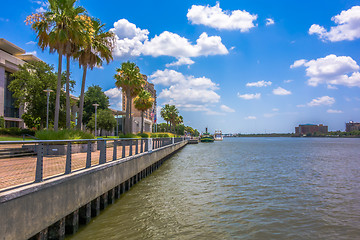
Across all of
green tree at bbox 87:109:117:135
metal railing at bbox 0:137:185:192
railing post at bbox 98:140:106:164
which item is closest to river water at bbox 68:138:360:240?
railing post at bbox 98:140:106:164

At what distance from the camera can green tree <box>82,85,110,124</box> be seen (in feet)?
243

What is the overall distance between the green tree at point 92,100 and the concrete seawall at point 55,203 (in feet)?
216

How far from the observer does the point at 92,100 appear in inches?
2955

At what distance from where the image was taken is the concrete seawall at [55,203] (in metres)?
5.11

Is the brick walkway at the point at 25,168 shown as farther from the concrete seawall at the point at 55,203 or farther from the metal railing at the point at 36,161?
the concrete seawall at the point at 55,203

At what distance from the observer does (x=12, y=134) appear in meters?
39.2

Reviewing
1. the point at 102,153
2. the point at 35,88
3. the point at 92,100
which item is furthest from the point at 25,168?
the point at 92,100

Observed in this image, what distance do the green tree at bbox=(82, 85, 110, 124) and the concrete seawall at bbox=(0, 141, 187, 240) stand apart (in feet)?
216

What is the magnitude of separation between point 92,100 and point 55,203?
72.2 metres

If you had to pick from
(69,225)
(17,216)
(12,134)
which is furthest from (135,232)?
(12,134)

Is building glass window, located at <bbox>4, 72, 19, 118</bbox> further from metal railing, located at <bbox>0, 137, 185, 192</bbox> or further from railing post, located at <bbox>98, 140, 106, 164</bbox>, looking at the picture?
metal railing, located at <bbox>0, 137, 185, 192</bbox>

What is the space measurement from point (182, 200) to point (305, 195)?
22.4ft

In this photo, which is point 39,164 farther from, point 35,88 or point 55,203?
point 35,88

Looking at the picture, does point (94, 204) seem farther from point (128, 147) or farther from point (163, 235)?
point (128, 147)
